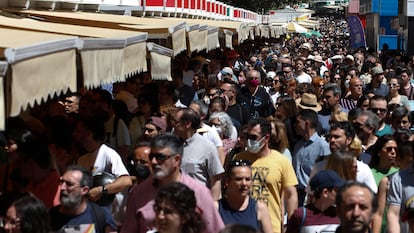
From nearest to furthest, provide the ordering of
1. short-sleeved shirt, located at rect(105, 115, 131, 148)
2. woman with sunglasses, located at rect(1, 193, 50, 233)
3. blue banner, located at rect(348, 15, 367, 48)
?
woman with sunglasses, located at rect(1, 193, 50, 233) < short-sleeved shirt, located at rect(105, 115, 131, 148) < blue banner, located at rect(348, 15, 367, 48)

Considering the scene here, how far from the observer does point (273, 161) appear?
775 cm

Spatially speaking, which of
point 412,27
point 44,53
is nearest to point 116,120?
point 44,53

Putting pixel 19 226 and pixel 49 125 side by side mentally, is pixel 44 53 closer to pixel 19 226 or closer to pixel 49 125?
pixel 19 226

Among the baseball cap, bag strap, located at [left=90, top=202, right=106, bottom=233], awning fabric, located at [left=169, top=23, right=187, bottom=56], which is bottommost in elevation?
bag strap, located at [left=90, top=202, right=106, bottom=233]

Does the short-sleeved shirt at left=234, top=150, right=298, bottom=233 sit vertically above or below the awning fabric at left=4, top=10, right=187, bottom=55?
below

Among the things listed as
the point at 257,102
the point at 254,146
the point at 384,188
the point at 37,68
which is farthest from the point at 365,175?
the point at 257,102

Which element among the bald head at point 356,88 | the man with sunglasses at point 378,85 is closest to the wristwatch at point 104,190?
the bald head at point 356,88

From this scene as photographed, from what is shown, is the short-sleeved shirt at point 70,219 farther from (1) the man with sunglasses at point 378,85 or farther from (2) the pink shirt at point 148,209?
(1) the man with sunglasses at point 378,85

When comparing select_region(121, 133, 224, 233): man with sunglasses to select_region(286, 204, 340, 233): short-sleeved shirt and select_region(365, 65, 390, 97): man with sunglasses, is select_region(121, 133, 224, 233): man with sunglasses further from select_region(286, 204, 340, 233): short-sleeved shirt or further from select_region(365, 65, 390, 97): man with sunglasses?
select_region(365, 65, 390, 97): man with sunglasses

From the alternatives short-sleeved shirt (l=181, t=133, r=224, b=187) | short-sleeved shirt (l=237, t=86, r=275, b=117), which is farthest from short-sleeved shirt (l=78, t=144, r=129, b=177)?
short-sleeved shirt (l=237, t=86, r=275, b=117)

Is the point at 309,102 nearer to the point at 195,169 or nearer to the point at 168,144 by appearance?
the point at 195,169

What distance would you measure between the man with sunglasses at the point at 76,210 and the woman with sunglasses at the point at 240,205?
2.84 ft

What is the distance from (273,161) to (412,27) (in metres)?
26.7

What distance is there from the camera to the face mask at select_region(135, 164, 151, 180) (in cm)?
680
